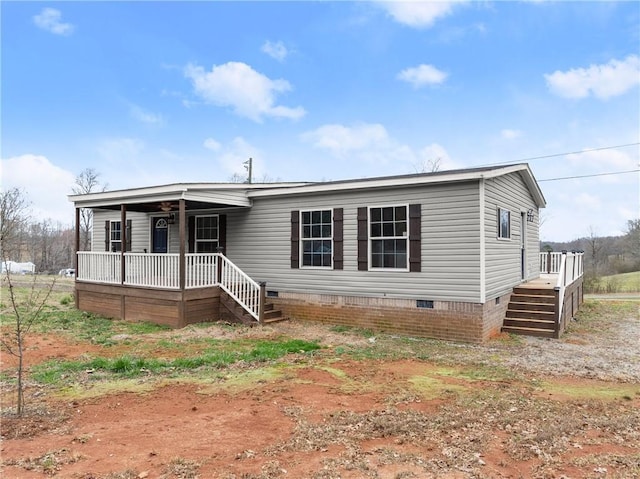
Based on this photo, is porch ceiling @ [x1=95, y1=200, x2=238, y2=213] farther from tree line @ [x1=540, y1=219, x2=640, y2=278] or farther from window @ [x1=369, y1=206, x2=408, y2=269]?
tree line @ [x1=540, y1=219, x2=640, y2=278]

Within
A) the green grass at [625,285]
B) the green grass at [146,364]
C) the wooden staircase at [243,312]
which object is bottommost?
the green grass at [625,285]

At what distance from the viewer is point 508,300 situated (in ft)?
33.6

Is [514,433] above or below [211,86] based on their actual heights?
below

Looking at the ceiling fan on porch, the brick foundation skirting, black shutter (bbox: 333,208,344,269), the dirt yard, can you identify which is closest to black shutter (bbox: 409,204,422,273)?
the brick foundation skirting

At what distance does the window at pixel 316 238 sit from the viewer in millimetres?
10422

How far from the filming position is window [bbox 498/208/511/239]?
391 inches

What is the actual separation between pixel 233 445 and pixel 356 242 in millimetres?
6703

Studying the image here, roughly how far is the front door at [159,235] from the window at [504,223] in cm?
980

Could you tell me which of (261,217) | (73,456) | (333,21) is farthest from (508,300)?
(333,21)

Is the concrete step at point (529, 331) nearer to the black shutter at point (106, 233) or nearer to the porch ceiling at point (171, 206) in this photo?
the porch ceiling at point (171, 206)

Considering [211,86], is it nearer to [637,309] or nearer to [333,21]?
[333,21]

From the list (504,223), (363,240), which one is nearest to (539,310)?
(504,223)

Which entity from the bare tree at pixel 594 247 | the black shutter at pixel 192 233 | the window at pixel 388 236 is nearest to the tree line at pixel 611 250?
the bare tree at pixel 594 247

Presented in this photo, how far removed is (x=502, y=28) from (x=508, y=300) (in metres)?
11.1
